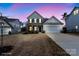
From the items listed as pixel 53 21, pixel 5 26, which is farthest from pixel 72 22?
pixel 5 26

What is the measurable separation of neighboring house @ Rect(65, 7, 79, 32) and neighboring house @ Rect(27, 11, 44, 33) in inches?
12.9

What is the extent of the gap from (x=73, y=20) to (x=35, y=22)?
474 mm

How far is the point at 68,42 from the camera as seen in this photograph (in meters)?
16.2

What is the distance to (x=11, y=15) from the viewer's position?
53.2 feet

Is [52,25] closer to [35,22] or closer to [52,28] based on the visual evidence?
[52,28]

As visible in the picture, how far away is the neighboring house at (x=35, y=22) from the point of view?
639 inches

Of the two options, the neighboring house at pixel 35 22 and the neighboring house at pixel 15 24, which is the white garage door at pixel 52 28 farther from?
the neighboring house at pixel 15 24

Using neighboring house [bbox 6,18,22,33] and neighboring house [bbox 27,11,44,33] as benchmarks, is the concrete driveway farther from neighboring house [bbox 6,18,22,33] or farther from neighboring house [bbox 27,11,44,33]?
neighboring house [bbox 6,18,22,33]

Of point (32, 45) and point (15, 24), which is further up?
point (15, 24)

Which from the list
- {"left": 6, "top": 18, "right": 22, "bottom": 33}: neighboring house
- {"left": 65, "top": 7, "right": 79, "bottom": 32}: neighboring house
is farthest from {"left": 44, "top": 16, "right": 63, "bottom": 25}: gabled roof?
{"left": 6, "top": 18, "right": 22, "bottom": 33}: neighboring house

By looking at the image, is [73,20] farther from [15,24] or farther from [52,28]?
[15,24]

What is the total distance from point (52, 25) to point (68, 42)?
0.30m

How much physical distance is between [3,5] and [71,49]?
1.00 meters

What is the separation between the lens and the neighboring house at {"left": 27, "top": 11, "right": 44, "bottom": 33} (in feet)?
53.2
